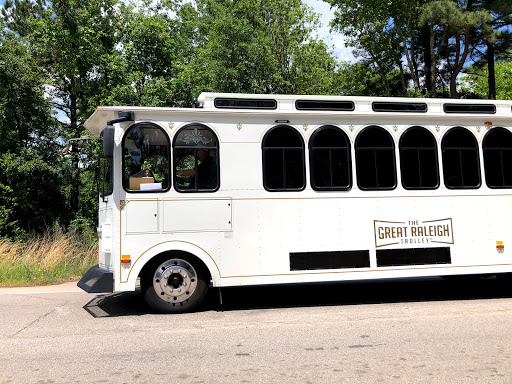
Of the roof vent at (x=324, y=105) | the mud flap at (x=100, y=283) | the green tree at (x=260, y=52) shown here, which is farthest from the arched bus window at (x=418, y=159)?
the green tree at (x=260, y=52)

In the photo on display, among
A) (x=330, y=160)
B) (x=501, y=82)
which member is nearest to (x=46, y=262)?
(x=330, y=160)

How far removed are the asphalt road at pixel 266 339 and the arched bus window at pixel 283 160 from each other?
203 centimetres

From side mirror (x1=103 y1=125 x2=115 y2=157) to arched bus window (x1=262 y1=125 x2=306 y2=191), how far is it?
2.33 meters

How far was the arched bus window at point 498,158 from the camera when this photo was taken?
787 centimetres

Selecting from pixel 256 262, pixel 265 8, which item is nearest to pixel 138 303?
pixel 256 262

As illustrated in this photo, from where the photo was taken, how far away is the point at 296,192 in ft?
23.4

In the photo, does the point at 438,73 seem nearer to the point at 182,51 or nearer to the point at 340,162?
the point at 182,51

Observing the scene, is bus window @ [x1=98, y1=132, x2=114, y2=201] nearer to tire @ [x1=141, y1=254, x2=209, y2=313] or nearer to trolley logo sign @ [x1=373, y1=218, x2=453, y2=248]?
tire @ [x1=141, y1=254, x2=209, y2=313]

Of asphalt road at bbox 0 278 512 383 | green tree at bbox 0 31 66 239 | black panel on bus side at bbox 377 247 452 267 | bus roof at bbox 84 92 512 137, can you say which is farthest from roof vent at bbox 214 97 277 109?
green tree at bbox 0 31 66 239

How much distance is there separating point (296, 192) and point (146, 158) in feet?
7.95

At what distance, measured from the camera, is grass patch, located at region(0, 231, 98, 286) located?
10.5 metres

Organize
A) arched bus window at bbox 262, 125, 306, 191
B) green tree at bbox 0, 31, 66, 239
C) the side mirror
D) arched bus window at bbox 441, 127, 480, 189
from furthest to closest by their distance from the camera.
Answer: green tree at bbox 0, 31, 66, 239
arched bus window at bbox 441, 127, 480, 189
arched bus window at bbox 262, 125, 306, 191
the side mirror

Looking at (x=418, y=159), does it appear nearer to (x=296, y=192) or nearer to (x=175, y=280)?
Answer: (x=296, y=192)

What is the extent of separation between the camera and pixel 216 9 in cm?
2328
